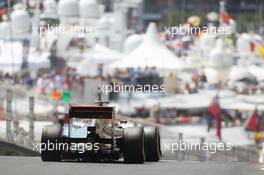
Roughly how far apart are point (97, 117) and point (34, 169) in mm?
1675

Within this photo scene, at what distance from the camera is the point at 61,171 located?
A: 12.0m

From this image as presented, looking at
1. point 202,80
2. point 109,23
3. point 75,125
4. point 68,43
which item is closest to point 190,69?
point 202,80

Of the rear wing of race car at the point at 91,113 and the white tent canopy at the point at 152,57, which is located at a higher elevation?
the rear wing of race car at the point at 91,113

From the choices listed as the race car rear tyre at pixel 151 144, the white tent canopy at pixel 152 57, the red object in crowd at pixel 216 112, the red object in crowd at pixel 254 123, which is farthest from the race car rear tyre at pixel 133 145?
the white tent canopy at pixel 152 57

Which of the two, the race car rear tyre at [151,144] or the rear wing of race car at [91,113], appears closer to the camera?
the rear wing of race car at [91,113]

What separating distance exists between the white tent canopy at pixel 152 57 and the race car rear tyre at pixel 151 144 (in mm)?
23947

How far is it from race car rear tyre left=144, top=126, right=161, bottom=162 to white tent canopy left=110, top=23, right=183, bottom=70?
2395cm

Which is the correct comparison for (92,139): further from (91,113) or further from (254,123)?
(254,123)

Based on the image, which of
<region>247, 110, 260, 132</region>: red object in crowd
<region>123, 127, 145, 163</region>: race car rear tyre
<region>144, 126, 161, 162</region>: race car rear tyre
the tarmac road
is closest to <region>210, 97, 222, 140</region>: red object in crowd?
<region>247, 110, 260, 132</region>: red object in crowd

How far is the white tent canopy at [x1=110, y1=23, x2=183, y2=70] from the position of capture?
4069 cm

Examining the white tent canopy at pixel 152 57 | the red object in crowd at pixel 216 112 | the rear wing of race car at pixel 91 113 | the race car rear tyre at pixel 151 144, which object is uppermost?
the rear wing of race car at pixel 91 113

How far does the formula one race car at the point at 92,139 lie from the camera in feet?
45.2

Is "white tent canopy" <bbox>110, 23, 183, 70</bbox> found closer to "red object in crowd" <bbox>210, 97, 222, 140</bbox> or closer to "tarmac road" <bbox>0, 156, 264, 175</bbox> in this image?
"red object in crowd" <bbox>210, 97, 222, 140</bbox>

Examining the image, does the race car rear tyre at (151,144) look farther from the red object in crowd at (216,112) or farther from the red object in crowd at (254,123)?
the red object in crowd at (254,123)
